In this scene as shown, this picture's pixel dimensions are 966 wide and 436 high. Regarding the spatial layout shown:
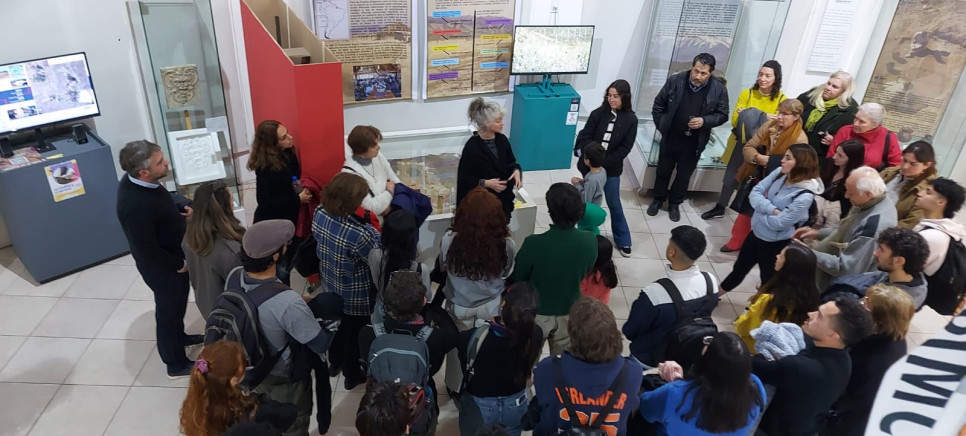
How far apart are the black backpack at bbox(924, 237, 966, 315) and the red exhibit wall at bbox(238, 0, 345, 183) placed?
3782 millimetres

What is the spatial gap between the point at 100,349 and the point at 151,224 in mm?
1427

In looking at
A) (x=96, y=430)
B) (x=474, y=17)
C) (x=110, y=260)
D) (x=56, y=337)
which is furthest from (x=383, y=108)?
(x=96, y=430)

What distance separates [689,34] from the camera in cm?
655

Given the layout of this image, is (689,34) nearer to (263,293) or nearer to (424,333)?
(424,333)

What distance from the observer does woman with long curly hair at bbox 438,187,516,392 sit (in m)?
3.15

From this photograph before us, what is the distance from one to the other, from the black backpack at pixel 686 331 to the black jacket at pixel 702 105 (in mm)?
2955

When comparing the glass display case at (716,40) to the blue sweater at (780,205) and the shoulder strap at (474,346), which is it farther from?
the shoulder strap at (474,346)

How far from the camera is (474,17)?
6543mm

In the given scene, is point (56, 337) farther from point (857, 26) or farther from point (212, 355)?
point (857, 26)

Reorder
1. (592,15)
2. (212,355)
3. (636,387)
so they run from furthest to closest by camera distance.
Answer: (592,15) < (636,387) < (212,355)

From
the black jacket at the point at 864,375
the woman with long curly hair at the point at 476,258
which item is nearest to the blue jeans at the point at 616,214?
the woman with long curly hair at the point at 476,258

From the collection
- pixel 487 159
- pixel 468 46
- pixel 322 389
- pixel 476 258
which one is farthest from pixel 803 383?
pixel 468 46

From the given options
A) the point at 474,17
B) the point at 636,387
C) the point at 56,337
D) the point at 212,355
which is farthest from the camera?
the point at 474,17

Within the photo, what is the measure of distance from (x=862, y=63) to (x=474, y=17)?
427 centimetres
